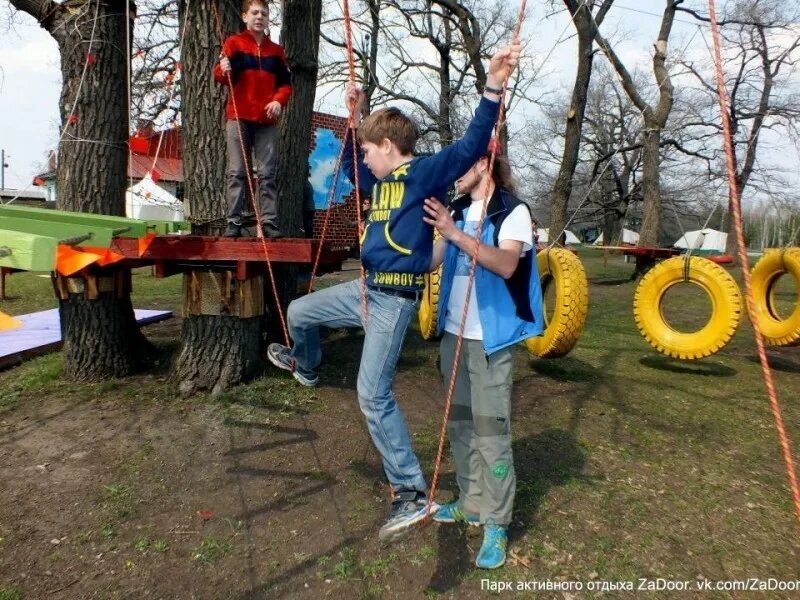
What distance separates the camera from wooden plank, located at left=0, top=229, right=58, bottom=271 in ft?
7.40

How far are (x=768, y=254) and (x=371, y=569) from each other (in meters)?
6.67

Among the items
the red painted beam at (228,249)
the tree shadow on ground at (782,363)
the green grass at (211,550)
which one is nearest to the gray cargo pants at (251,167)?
the red painted beam at (228,249)

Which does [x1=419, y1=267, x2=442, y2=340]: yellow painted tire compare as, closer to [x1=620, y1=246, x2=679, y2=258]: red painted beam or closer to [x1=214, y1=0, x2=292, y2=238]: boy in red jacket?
[x1=214, y1=0, x2=292, y2=238]: boy in red jacket

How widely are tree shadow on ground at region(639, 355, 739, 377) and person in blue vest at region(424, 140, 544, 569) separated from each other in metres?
4.38

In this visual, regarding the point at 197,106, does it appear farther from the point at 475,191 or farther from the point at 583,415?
the point at 583,415

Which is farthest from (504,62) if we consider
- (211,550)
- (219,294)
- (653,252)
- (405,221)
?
(653,252)

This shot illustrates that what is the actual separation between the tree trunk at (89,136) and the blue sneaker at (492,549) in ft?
11.7

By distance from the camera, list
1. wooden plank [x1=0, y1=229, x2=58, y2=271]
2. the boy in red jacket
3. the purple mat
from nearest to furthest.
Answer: wooden plank [x1=0, y1=229, x2=58, y2=271] < the boy in red jacket < the purple mat

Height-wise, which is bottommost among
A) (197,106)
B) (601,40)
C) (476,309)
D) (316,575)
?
(316,575)

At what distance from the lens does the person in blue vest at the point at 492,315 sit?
2.63 meters

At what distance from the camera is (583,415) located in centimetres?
470

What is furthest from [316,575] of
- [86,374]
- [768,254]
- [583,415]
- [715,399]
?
[768,254]

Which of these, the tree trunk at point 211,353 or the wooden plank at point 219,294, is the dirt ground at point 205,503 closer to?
the tree trunk at point 211,353

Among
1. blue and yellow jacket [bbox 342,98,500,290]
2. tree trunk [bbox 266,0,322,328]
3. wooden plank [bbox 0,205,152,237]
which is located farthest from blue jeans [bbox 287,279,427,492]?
tree trunk [bbox 266,0,322,328]
